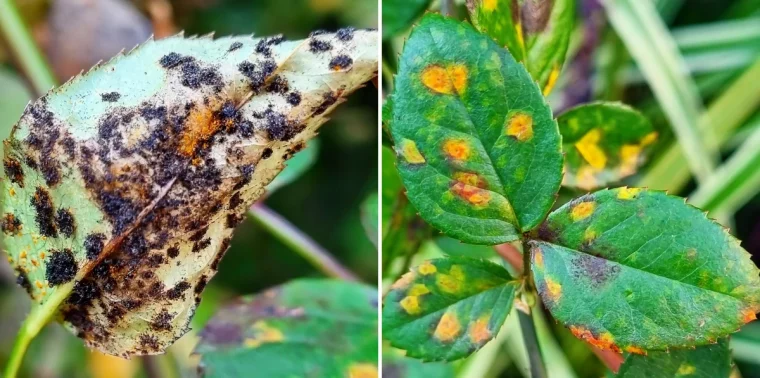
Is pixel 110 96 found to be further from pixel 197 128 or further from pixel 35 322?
pixel 35 322

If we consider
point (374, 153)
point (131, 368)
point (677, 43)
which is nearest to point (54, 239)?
point (131, 368)

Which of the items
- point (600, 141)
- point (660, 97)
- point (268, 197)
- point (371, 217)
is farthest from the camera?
point (268, 197)

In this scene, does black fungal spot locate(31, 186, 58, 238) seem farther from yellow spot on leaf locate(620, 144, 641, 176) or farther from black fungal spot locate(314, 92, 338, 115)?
yellow spot on leaf locate(620, 144, 641, 176)

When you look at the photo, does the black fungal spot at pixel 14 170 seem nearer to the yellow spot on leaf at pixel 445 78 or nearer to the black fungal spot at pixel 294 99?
the black fungal spot at pixel 294 99

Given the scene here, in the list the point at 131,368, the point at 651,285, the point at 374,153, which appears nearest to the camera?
the point at 651,285

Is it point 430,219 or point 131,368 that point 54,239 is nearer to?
point 430,219

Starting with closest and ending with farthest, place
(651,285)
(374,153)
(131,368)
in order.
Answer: (651,285), (131,368), (374,153)

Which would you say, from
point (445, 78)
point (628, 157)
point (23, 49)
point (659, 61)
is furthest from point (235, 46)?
point (659, 61)

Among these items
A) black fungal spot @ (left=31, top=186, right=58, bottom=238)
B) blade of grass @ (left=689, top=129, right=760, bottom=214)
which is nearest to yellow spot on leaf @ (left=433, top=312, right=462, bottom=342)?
black fungal spot @ (left=31, top=186, right=58, bottom=238)
